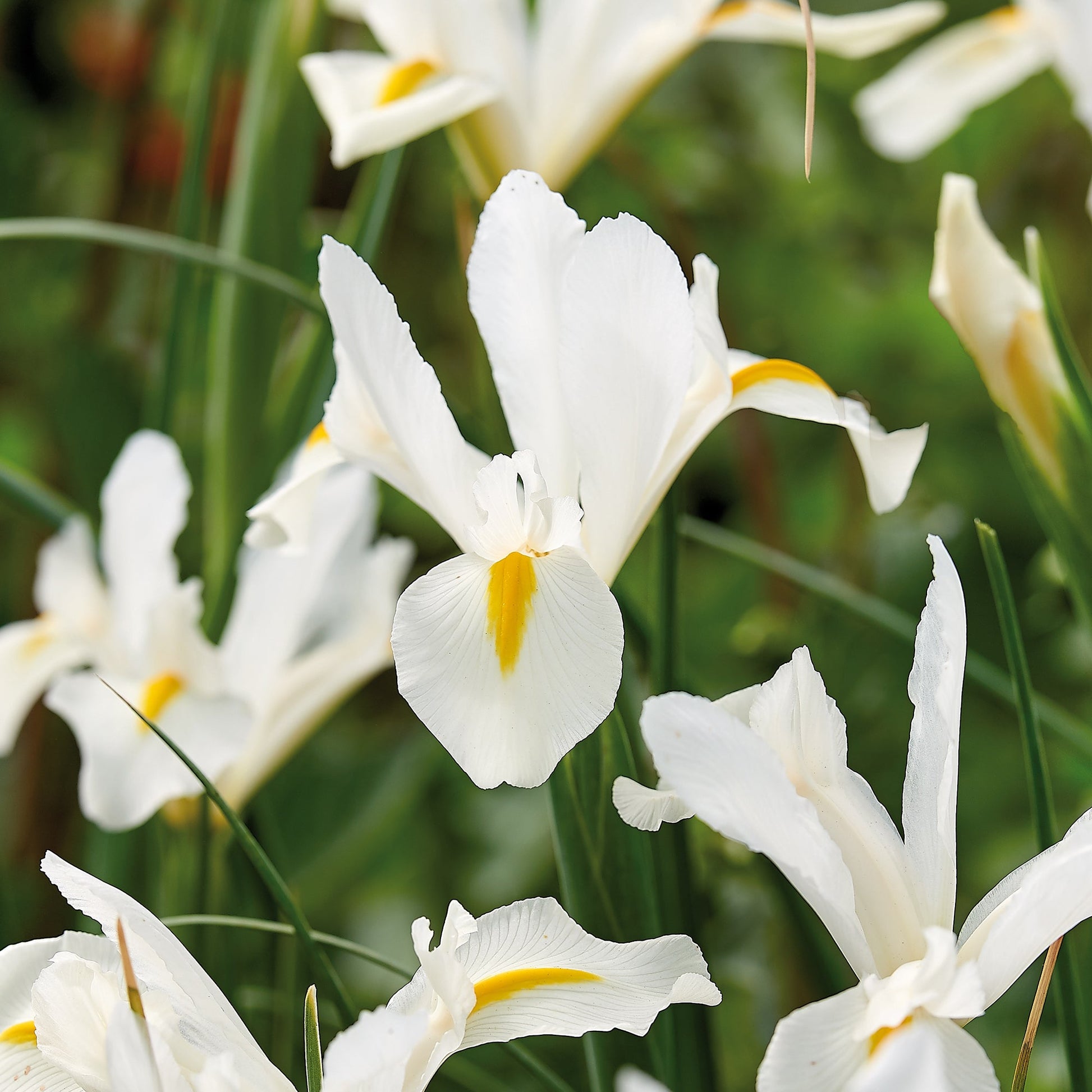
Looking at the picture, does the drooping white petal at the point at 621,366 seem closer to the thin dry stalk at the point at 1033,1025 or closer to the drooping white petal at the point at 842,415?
the drooping white petal at the point at 842,415

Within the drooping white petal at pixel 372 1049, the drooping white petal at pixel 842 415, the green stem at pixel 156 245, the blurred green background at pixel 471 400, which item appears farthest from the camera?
the blurred green background at pixel 471 400

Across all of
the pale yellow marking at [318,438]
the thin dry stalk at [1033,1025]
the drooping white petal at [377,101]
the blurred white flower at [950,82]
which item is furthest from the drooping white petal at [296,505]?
the blurred white flower at [950,82]

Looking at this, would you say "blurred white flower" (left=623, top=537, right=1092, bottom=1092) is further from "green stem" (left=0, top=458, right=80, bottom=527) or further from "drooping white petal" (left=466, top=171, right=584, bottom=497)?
"green stem" (left=0, top=458, right=80, bottom=527)

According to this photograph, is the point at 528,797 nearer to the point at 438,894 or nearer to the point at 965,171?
the point at 438,894

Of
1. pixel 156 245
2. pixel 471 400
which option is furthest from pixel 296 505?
pixel 471 400

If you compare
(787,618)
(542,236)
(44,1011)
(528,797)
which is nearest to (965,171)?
(787,618)

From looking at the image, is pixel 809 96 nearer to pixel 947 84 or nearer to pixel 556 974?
pixel 556 974

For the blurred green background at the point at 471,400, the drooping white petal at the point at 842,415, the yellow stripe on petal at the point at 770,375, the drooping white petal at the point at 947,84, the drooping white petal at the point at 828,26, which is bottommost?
the blurred green background at the point at 471,400

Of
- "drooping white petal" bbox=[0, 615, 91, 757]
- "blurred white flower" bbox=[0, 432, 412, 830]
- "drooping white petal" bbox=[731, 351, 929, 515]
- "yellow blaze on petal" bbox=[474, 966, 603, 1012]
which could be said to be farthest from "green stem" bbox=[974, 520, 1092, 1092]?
"drooping white petal" bbox=[0, 615, 91, 757]
